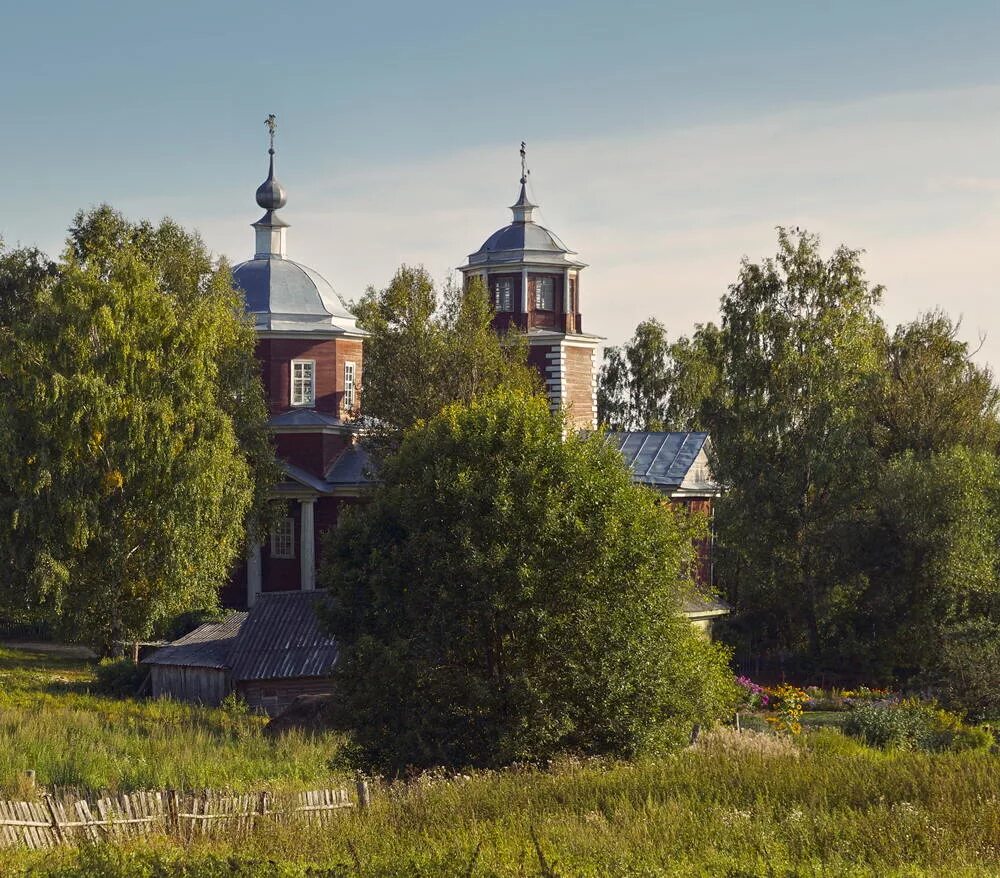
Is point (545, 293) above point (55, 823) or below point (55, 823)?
above

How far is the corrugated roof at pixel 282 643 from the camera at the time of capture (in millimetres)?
33250

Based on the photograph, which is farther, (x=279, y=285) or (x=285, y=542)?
(x=279, y=285)

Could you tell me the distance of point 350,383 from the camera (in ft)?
161

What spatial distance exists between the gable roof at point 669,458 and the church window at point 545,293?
240 inches

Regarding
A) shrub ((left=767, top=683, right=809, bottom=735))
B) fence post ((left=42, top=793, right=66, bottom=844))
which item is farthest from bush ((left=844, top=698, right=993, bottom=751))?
fence post ((left=42, top=793, right=66, bottom=844))

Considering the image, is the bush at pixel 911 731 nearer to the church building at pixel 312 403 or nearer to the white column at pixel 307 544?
the church building at pixel 312 403

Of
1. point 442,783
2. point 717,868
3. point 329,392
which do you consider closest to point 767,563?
point 329,392

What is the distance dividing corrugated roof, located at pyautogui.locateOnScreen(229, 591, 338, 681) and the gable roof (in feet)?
56.4

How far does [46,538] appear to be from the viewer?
36.5 metres

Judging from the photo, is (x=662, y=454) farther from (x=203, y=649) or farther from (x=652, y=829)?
(x=652, y=829)

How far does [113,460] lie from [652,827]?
26.3 metres

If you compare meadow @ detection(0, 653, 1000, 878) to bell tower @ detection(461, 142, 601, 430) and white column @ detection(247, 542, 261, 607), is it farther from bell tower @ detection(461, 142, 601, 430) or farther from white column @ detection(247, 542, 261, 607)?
bell tower @ detection(461, 142, 601, 430)

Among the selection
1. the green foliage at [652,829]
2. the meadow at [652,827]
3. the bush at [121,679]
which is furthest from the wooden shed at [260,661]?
the green foliage at [652,829]

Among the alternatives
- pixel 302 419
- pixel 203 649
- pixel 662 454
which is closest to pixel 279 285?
pixel 302 419
